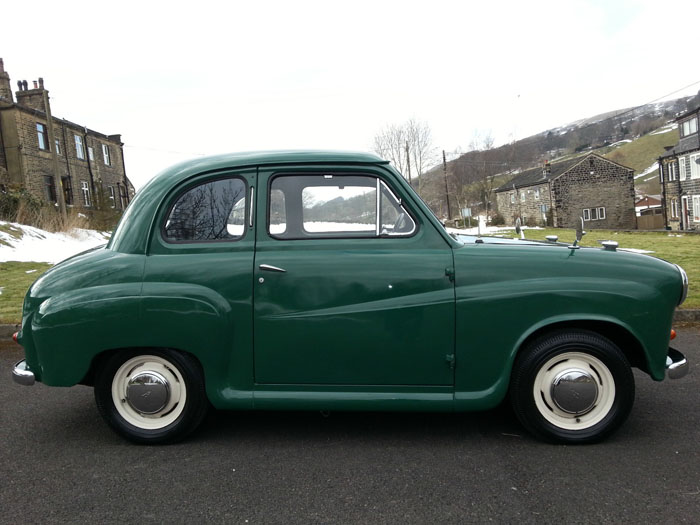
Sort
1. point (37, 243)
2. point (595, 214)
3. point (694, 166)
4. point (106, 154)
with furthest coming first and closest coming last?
1. point (595, 214)
2. point (694, 166)
3. point (106, 154)
4. point (37, 243)

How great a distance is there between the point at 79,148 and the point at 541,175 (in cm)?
4506

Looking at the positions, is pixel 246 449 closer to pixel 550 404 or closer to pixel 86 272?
pixel 86 272

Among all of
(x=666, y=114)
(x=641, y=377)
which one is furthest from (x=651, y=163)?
(x=641, y=377)

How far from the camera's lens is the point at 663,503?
2.68 metres

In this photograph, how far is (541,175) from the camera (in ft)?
195

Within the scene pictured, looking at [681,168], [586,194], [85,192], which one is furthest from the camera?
[586,194]

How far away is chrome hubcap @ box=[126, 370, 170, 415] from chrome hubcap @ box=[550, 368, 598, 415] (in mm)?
2454

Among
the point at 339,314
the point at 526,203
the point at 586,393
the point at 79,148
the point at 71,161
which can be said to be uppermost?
the point at 79,148

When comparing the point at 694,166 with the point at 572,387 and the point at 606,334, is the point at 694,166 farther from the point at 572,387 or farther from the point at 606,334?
the point at 572,387

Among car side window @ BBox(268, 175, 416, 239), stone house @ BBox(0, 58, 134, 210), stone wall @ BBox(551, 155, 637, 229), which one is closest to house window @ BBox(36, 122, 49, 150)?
stone house @ BBox(0, 58, 134, 210)

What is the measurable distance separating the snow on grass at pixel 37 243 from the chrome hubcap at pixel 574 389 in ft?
42.2

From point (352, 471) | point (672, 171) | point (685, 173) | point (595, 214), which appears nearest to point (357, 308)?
point (352, 471)

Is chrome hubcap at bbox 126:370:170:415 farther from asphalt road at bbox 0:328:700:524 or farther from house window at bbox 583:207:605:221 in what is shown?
house window at bbox 583:207:605:221

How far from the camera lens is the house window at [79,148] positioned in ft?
119
